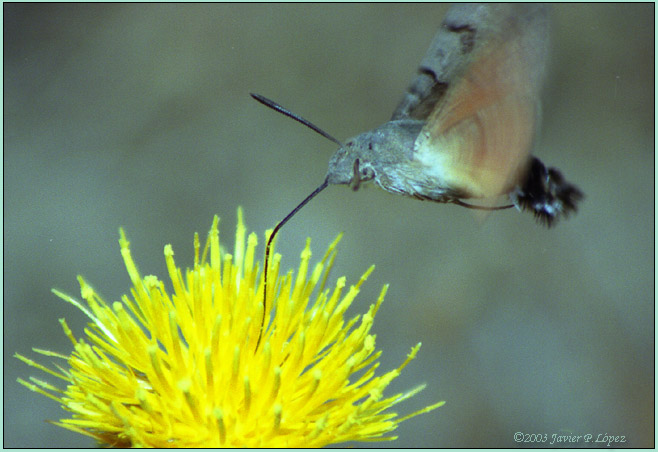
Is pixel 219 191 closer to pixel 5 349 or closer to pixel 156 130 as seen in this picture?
pixel 156 130

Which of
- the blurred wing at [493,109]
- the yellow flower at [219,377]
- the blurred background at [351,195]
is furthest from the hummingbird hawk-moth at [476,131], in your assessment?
the blurred background at [351,195]

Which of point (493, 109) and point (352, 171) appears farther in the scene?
point (352, 171)

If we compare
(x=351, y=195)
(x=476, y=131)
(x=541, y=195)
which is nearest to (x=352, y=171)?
(x=476, y=131)

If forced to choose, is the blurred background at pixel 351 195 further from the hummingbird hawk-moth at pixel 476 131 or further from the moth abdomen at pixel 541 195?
the hummingbird hawk-moth at pixel 476 131

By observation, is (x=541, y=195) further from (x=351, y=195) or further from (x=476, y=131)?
(x=351, y=195)

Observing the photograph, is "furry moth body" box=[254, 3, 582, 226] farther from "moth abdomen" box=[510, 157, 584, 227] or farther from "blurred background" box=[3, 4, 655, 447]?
"blurred background" box=[3, 4, 655, 447]

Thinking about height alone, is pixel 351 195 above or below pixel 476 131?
above
